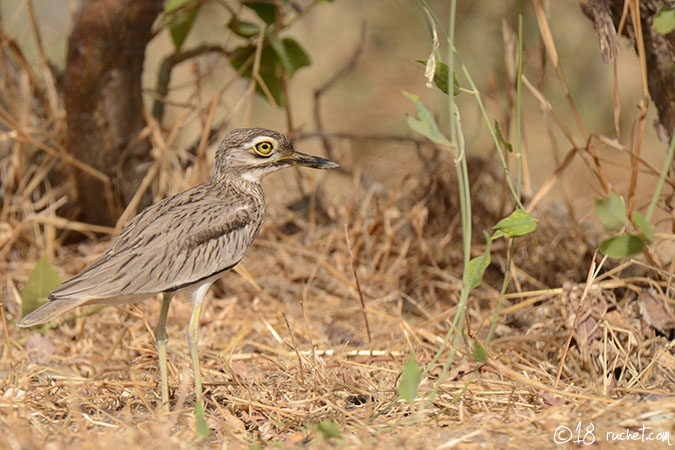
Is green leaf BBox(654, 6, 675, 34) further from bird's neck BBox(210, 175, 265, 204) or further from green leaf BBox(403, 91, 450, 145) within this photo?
bird's neck BBox(210, 175, 265, 204)

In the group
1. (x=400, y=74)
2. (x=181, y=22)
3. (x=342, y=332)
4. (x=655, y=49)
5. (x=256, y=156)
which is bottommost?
(x=342, y=332)

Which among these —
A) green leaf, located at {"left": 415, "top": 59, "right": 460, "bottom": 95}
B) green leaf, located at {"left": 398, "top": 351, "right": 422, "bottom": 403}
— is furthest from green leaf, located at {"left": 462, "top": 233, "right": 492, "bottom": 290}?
green leaf, located at {"left": 415, "top": 59, "right": 460, "bottom": 95}

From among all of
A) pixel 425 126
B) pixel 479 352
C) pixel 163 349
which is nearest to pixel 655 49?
pixel 425 126

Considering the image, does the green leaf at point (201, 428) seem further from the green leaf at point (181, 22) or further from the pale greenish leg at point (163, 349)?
the green leaf at point (181, 22)

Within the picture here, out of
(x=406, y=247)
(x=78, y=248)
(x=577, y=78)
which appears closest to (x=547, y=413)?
(x=406, y=247)

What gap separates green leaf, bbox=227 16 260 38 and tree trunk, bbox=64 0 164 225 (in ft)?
1.19

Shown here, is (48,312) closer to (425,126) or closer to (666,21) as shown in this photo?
(425,126)

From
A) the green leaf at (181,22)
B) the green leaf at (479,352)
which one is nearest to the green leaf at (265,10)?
the green leaf at (181,22)

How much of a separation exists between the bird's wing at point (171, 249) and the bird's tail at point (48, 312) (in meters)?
0.02

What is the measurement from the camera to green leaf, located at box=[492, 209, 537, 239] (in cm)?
219

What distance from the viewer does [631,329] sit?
109 inches

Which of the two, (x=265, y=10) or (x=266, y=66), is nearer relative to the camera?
(x=265, y=10)

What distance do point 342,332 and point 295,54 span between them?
1449 mm

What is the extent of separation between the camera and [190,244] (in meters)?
2.47
